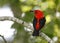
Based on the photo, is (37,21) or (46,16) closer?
(37,21)

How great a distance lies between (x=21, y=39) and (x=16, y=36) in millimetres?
99

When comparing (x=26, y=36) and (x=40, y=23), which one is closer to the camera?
(x=40, y=23)

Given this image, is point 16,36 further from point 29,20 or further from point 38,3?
point 38,3

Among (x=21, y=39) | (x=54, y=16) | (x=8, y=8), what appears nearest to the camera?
(x=54, y=16)

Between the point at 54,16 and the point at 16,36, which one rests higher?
the point at 54,16

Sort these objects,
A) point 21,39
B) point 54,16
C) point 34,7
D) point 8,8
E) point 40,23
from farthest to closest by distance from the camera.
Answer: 1. point 8,8
2. point 21,39
3. point 54,16
4. point 34,7
5. point 40,23

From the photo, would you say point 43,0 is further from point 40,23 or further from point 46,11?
point 40,23

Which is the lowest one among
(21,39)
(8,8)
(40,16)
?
(21,39)

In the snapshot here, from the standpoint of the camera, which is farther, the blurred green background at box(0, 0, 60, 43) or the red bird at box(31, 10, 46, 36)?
the blurred green background at box(0, 0, 60, 43)

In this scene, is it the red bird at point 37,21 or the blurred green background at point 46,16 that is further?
the blurred green background at point 46,16

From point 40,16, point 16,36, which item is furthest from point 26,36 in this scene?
Answer: point 40,16

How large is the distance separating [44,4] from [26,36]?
1.35 feet

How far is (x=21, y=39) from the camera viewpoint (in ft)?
9.39

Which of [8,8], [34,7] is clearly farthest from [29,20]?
[8,8]
